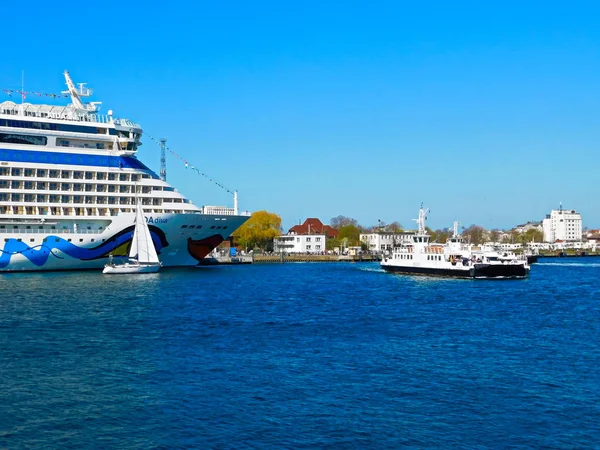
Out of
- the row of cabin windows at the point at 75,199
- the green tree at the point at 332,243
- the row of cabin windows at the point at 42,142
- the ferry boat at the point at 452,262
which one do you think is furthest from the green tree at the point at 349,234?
the row of cabin windows at the point at 42,142

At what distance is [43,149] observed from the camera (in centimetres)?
6288

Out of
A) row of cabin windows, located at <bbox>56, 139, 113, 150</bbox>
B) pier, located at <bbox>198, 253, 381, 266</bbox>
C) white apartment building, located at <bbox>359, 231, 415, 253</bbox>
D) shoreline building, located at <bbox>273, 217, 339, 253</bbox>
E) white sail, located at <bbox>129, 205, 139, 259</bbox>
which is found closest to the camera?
white sail, located at <bbox>129, 205, 139, 259</bbox>

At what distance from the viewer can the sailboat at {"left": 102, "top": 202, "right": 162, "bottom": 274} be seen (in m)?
61.7

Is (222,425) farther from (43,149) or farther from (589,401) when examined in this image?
(43,149)

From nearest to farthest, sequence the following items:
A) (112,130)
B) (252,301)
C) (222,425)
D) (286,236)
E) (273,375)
A: (222,425) < (273,375) < (252,301) < (112,130) < (286,236)

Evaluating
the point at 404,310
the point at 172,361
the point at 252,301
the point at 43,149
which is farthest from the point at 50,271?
the point at 172,361

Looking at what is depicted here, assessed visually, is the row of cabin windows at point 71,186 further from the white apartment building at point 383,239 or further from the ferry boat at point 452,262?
the white apartment building at point 383,239

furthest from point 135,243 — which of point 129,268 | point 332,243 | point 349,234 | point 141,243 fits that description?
point 349,234

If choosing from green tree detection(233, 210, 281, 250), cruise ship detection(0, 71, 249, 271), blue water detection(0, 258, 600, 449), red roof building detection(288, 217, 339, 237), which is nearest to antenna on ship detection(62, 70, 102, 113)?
cruise ship detection(0, 71, 249, 271)

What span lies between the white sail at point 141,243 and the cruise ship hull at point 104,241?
1.06 meters

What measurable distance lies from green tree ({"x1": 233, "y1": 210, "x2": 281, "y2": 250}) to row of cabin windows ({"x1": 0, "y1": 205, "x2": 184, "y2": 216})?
2836 inches

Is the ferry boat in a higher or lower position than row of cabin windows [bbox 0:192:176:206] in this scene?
lower

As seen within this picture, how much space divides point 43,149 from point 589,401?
54762 mm

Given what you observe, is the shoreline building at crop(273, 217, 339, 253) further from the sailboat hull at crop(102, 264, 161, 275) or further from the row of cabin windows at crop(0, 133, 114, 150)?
the sailboat hull at crop(102, 264, 161, 275)
